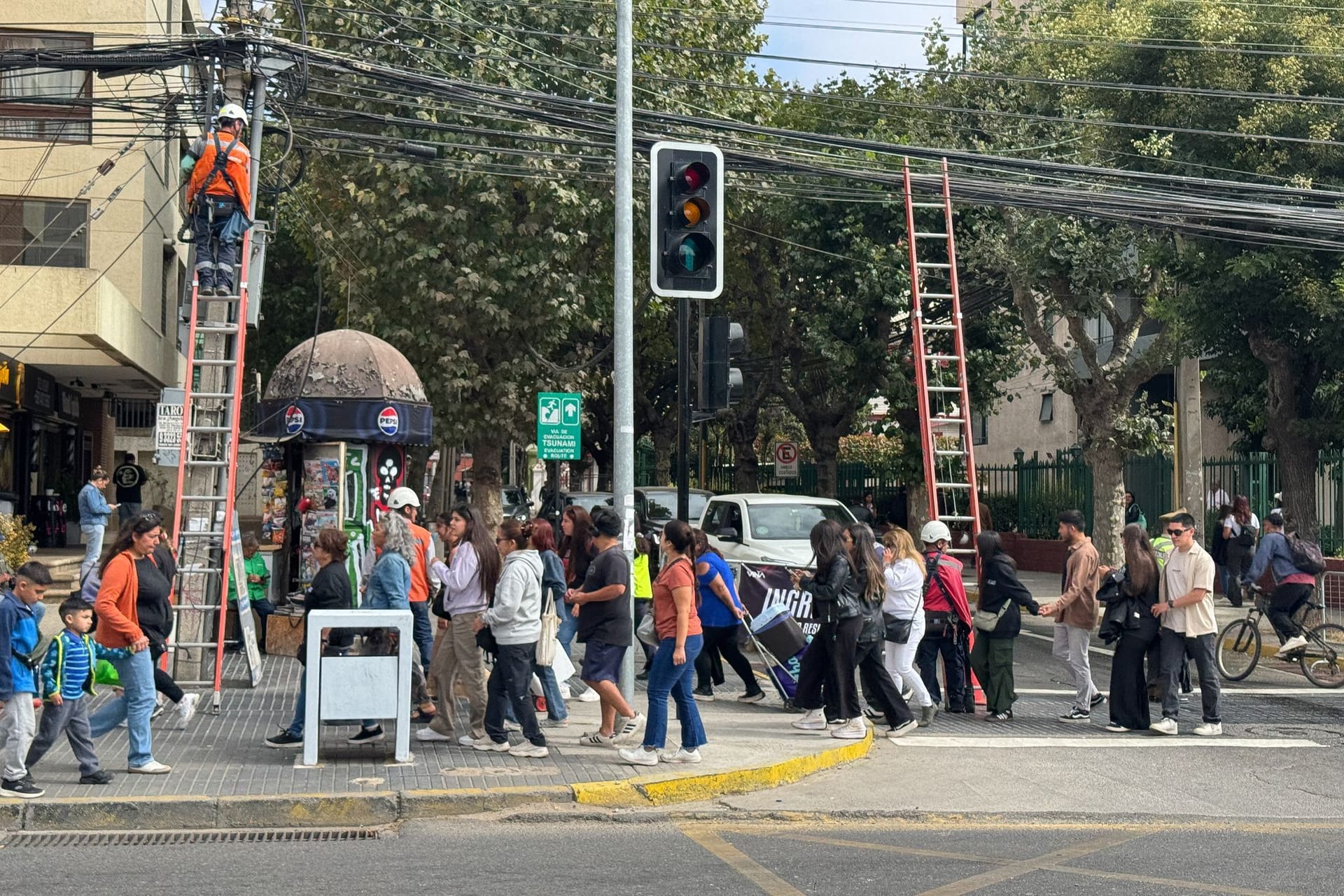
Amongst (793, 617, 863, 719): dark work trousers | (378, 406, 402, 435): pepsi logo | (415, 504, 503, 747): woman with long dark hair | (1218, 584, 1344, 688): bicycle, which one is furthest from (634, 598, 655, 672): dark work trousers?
(1218, 584, 1344, 688): bicycle

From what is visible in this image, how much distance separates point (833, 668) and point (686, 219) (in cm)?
373

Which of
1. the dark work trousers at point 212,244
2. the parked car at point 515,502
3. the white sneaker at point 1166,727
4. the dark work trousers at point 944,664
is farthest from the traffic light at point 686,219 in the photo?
the parked car at point 515,502

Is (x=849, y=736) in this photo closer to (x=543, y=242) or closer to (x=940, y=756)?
(x=940, y=756)

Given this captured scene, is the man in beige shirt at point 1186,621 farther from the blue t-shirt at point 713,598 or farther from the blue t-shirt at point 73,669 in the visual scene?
the blue t-shirt at point 73,669

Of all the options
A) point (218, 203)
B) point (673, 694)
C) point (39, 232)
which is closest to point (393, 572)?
point (673, 694)

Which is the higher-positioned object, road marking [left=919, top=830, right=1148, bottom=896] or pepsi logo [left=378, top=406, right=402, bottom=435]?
pepsi logo [left=378, top=406, right=402, bottom=435]

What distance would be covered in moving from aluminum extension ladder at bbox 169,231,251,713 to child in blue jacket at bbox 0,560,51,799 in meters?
3.20

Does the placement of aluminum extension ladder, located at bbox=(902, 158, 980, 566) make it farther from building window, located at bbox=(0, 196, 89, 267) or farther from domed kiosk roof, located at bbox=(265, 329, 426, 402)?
building window, located at bbox=(0, 196, 89, 267)

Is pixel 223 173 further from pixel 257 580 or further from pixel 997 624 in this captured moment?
pixel 997 624

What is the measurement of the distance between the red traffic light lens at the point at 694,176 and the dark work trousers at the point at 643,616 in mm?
4151

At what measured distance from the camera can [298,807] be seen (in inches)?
338

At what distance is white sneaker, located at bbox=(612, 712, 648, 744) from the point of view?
10.8 meters

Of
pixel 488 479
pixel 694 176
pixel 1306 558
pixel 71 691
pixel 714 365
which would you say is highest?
pixel 694 176

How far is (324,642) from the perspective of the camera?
32.7 feet
